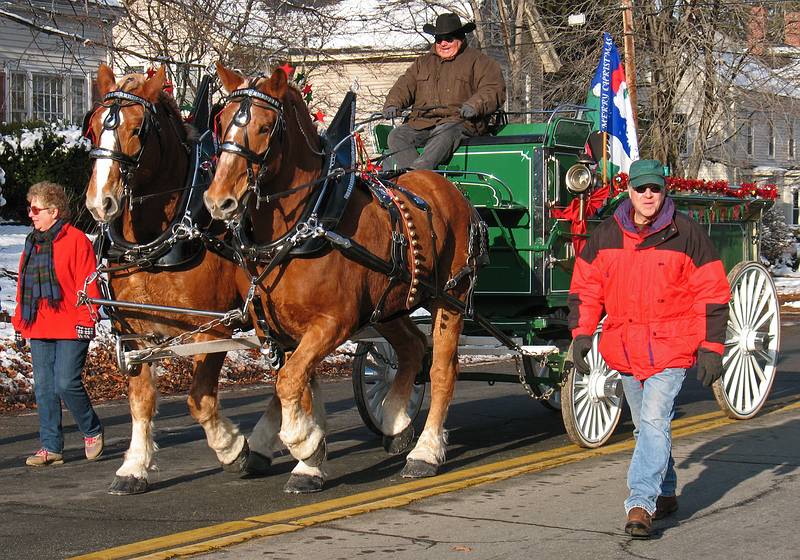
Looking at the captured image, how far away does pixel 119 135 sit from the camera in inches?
285

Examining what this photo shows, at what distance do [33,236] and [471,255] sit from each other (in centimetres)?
307

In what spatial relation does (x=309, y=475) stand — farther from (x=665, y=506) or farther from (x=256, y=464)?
(x=665, y=506)

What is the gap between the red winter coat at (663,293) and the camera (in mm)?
6312

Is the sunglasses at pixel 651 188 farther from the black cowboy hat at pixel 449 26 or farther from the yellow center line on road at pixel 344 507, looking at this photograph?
the black cowboy hat at pixel 449 26

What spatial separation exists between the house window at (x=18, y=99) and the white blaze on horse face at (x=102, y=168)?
22092mm

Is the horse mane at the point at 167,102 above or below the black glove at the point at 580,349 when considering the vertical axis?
above

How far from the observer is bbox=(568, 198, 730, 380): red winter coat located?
6312mm

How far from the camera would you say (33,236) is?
28.4 feet

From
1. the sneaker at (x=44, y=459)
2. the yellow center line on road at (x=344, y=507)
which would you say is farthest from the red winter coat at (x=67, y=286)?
the yellow center line on road at (x=344, y=507)

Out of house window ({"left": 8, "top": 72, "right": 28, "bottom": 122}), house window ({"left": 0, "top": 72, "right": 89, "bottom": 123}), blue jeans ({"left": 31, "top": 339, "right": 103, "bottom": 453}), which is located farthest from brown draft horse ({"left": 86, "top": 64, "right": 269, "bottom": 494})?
house window ({"left": 8, "top": 72, "right": 28, "bottom": 122})

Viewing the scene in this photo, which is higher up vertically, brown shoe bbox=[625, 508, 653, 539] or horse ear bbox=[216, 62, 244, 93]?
horse ear bbox=[216, 62, 244, 93]

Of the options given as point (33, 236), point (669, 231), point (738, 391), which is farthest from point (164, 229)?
point (738, 391)

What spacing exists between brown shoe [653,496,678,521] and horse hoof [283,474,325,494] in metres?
2.04

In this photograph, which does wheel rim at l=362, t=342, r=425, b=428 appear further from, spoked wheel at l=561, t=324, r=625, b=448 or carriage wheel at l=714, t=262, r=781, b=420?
carriage wheel at l=714, t=262, r=781, b=420
